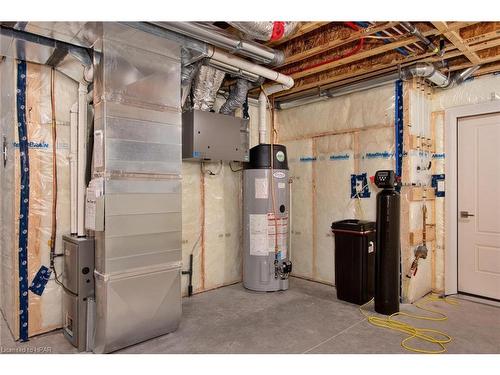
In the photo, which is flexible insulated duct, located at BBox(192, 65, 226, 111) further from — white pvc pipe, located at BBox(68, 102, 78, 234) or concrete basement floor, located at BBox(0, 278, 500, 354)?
concrete basement floor, located at BBox(0, 278, 500, 354)

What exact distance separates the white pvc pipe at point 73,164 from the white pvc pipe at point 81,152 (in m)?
0.05

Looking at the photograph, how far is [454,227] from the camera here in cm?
392

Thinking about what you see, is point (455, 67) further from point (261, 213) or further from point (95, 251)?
point (95, 251)

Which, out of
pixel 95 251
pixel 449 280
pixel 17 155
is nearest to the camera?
pixel 95 251

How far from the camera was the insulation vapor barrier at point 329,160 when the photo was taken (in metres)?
3.92

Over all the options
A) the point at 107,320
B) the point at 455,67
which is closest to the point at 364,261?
the point at 455,67

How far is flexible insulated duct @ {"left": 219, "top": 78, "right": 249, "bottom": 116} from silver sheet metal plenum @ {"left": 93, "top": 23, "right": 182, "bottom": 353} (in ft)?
3.41

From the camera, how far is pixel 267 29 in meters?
2.52

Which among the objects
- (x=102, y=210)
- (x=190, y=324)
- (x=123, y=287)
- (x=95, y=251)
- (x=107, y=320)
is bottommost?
(x=190, y=324)

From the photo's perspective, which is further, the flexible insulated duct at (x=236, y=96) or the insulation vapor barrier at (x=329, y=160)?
the insulation vapor barrier at (x=329, y=160)

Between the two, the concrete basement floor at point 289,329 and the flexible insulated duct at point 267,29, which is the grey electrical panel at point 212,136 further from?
the concrete basement floor at point 289,329

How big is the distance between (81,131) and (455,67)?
379cm

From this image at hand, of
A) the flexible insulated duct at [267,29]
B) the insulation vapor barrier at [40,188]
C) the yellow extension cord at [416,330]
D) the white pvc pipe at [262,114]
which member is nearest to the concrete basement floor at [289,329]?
the yellow extension cord at [416,330]

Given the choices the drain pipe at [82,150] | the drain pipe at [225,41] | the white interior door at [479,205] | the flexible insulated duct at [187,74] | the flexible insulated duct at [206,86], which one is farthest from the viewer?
the white interior door at [479,205]
